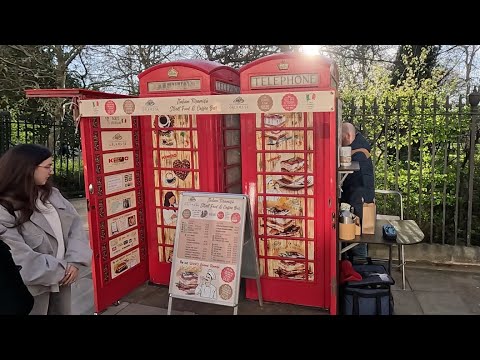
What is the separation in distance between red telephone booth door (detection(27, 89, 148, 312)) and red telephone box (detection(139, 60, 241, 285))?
130 mm

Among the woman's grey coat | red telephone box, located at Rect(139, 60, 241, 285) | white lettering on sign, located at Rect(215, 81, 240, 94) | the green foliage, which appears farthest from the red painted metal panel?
the green foliage

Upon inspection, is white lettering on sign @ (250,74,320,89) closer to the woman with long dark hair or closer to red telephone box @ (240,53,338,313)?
red telephone box @ (240,53,338,313)

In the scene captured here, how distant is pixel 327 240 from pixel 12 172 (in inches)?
112

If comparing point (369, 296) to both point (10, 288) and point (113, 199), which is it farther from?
point (10, 288)

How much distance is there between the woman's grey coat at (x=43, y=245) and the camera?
239 centimetres

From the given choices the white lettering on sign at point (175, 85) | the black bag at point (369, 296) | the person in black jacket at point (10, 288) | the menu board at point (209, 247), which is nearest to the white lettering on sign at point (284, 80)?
the white lettering on sign at point (175, 85)

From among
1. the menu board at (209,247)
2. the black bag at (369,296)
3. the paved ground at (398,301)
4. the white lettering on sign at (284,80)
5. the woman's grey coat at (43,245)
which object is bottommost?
the paved ground at (398,301)

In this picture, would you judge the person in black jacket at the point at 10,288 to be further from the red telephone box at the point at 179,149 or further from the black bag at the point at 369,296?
the black bag at the point at 369,296

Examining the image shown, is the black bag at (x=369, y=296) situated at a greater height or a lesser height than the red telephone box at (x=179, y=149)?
lesser

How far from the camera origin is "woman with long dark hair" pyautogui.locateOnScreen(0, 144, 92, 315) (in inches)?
95.1

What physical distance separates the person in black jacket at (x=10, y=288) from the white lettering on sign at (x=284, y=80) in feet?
Answer: 8.94

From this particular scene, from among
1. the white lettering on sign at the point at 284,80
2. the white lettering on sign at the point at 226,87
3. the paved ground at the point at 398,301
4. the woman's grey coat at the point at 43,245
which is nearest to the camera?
the woman's grey coat at the point at 43,245

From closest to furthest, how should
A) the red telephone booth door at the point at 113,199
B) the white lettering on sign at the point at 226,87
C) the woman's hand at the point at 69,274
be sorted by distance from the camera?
the woman's hand at the point at 69,274 < the red telephone booth door at the point at 113,199 < the white lettering on sign at the point at 226,87

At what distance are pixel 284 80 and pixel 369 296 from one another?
2187 millimetres
